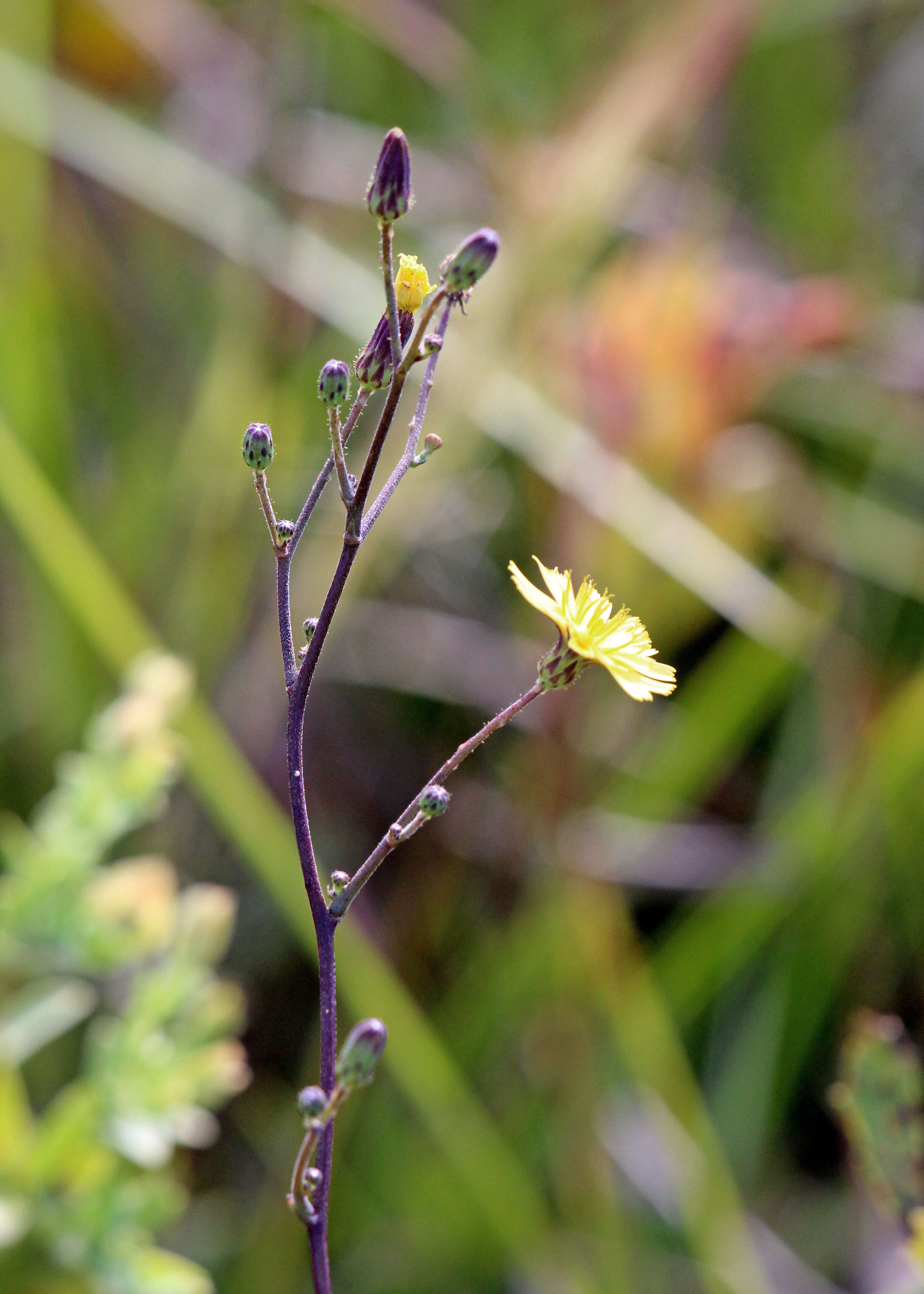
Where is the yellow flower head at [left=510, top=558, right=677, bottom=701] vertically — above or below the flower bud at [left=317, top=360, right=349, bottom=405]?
below

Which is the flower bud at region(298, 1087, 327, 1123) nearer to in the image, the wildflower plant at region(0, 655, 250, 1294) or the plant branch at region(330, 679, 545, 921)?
the plant branch at region(330, 679, 545, 921)

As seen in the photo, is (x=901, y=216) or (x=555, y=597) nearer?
(x=555, y=597)

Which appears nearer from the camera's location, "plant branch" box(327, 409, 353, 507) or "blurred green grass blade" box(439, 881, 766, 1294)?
"plant branch" box(327, 409, 353, 507)

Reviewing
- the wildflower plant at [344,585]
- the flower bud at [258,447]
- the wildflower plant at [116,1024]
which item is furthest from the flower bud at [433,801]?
the wildflower plant at [116,1024]

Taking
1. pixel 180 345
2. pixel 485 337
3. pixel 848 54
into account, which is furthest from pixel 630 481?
pixel 848 54

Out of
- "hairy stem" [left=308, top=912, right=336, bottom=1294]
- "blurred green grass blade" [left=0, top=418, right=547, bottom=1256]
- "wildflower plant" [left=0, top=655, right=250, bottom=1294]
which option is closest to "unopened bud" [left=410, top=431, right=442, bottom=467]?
"hairy stem" [left=308, top=912, right=336, bottom=1294]

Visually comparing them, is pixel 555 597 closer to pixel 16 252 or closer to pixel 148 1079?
pixel 148 1079
